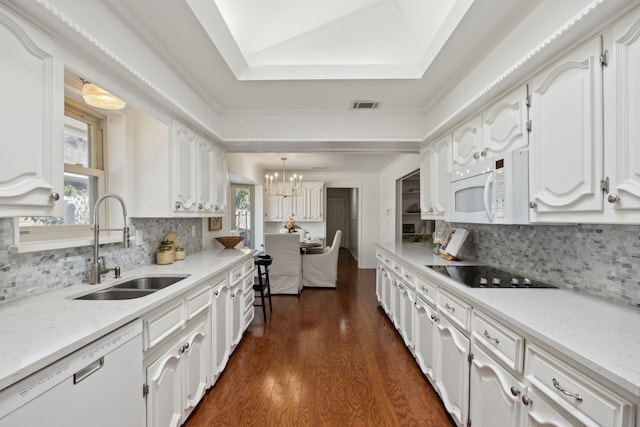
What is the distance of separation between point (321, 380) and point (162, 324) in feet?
4.56

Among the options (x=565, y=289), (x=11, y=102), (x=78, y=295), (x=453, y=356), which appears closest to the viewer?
(x=11, y=102)

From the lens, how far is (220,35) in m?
1.91

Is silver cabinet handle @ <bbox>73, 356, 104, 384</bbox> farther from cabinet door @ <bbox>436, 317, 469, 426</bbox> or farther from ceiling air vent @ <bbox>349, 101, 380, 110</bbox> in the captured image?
ceiling air vent @ <bbox>349, 101, 380, 110</bbox>

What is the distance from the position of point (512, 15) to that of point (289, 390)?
2.79 m

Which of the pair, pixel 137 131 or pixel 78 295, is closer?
pixel 78 295

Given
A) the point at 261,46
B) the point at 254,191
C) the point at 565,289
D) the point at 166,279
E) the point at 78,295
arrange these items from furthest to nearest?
the point at 254,191 < the point at 261,46 < the point at 166,279 < the point at 565,289 < the point at 78,295

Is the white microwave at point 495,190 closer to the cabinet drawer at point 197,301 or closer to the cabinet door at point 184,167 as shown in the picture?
the cabinet drawer at point 197,301

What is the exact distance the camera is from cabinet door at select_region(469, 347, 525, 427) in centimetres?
114

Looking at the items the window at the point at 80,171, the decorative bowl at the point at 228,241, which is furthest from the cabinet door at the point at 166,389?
the decorative bowl at the point at 228,241

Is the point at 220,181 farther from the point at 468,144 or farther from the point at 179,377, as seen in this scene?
the point at 468,144

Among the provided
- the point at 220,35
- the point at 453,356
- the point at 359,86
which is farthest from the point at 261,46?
the point at 453,356

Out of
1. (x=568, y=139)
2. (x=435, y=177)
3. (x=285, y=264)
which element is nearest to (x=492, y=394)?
(x=568, y=139)

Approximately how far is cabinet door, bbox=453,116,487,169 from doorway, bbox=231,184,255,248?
440 centimetres

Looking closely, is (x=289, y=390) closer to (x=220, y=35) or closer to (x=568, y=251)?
(x=568, y=251)
